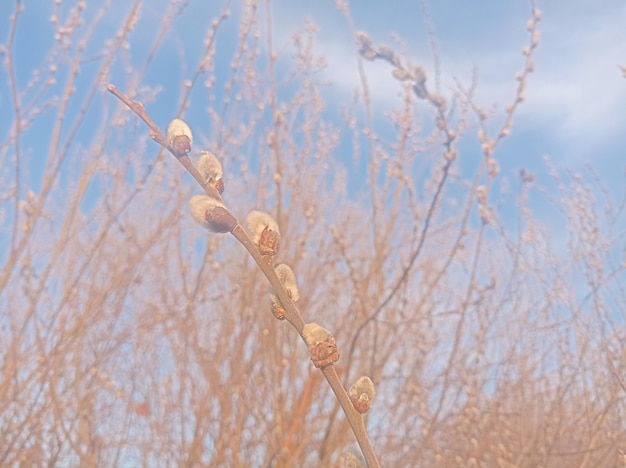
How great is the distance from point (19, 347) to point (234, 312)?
25.2 inches

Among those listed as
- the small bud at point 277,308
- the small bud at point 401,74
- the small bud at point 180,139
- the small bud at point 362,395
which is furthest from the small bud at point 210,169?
the small bud at point 401,74

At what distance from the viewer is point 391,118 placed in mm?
2537

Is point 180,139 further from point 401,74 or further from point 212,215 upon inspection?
point 401,74

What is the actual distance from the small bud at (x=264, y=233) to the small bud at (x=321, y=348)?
8 cm

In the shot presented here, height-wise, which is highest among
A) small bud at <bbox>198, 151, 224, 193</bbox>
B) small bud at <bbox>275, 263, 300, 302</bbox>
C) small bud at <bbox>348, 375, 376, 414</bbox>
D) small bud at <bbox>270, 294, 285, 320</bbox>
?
small bud at <bbox>198, 151, 224, 193</bbox>

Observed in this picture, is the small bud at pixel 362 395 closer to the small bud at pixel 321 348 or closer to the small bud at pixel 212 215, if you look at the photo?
the small bud at pixel 321 348

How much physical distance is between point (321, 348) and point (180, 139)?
0.23 m

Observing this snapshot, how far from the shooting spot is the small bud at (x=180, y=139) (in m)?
0.64

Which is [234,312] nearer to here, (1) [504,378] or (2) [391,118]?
(2) [391,118]

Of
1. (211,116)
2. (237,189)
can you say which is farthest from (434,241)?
(211,116)

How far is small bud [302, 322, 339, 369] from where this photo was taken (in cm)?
56

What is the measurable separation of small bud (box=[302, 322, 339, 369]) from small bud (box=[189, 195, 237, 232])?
0.11 m

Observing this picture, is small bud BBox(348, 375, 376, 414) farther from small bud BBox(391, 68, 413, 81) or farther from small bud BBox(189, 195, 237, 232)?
small bud BBox(391, 68, 413, 81)

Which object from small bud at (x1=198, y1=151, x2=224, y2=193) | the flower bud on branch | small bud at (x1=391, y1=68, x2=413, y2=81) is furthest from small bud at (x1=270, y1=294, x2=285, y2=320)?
small bud at (x1=391, y1=68, x2=413, y2=81)
